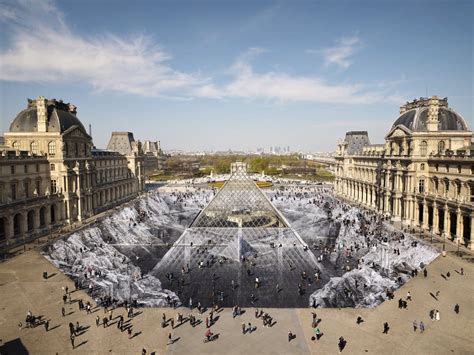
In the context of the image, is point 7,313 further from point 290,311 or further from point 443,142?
point 443,142

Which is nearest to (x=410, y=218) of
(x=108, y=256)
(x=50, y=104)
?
(x=108, y=256)

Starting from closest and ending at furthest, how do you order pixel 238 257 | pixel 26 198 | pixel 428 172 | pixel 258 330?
pixel 258 330, pixel 238 257, pixel 26 198, pixel 428 172

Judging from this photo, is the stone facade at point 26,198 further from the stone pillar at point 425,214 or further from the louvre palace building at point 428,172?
the stone pillar at point 425,214

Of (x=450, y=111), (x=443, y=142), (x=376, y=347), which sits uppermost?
(x=450, y=111)

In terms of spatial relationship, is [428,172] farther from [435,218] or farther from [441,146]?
[435,218]

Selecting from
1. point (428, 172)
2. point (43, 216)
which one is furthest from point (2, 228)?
point (428, 172)
